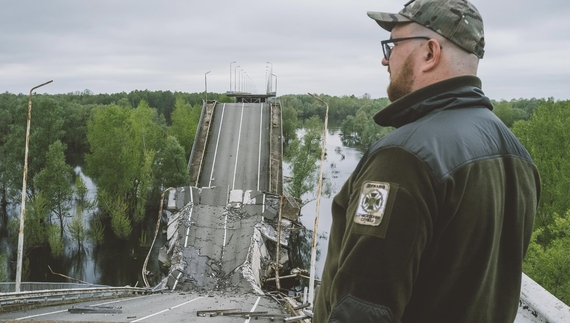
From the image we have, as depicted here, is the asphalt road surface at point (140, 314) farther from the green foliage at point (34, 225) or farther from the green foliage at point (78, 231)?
the green foliage at point (34, 225)

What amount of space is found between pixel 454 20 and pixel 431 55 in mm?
152

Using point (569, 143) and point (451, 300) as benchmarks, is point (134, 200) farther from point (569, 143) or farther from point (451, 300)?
point (451, 300)

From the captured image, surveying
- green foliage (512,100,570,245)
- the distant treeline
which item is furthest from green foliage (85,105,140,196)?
green foliage (512,100,570,245)

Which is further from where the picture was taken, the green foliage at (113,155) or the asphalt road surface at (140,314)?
the green foliage at (113,155)

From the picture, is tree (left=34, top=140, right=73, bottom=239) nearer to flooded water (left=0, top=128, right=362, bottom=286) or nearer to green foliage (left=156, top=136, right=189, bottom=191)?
flooded water (left=0, top=128, right=362, bottom=286)

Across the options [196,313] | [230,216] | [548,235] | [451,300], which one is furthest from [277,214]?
[451,300]

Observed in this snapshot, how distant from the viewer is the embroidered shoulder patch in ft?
5.16

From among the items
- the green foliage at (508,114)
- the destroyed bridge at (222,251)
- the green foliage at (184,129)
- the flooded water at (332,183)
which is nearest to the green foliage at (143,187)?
the destroyed bridge at (222,251)

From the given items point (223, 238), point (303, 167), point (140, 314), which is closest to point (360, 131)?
point (303, 167)

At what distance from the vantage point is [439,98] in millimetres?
1821

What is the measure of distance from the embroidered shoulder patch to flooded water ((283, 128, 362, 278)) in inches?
915

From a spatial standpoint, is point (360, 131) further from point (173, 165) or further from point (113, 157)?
point (113, 157)

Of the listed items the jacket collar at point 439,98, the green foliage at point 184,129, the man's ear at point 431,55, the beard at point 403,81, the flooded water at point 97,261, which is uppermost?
the green foliage at point 184,129

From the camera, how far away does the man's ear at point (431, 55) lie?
1.86 metres
